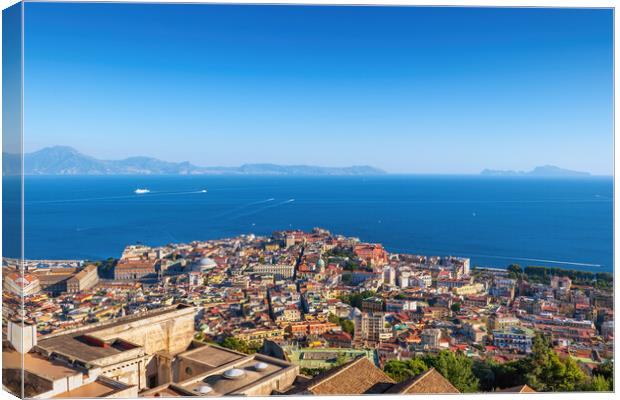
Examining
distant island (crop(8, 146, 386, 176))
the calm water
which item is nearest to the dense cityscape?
the calm water

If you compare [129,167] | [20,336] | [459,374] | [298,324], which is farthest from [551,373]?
[129,167]

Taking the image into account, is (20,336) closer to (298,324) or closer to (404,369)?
(404,369)

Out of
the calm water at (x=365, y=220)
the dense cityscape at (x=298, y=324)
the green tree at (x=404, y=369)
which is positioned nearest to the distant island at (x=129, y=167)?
the calm water at (x=365, y=220)

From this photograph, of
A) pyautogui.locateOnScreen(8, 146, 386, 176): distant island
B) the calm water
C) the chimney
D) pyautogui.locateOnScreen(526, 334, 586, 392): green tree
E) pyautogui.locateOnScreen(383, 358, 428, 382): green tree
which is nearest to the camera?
the chimney

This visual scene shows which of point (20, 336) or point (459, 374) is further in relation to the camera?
point (459, 374)

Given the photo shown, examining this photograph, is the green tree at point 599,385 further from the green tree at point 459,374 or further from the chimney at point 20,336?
the chimney at point 20,336

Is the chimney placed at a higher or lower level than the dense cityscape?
higher

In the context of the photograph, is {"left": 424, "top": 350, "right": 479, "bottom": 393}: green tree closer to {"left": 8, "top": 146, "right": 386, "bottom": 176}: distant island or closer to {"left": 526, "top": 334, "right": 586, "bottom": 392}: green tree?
{"left": 526, "top": 334, "right": 586, "bottom": 392}: green tree

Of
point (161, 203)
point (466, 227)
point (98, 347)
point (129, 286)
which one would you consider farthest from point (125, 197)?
point (98, 347)
